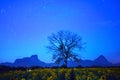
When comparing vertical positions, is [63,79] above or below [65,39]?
below

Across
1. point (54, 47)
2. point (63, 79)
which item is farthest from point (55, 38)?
point (63, 79)

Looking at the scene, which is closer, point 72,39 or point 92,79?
point 92,79

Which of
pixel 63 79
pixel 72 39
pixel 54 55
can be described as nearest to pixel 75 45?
pixel 72 39

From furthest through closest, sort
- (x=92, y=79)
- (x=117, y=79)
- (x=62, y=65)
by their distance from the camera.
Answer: (x=62, y=65), (x=117, y=79), (x=92, y=79)

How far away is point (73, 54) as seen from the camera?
5644 cm

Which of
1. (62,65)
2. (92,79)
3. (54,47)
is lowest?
(92,79)

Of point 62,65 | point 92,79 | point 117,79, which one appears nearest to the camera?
point 92,79

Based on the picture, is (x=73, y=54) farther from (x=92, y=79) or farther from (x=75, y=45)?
(x=92, y=79)

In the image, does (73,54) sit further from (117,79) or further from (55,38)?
(117,79)

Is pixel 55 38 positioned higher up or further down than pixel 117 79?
higher up

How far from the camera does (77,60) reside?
56250mm

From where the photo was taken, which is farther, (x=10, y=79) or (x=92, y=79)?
(x=10, y=79)

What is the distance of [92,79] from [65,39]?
126 feet

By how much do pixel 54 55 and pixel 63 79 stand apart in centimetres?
3487
